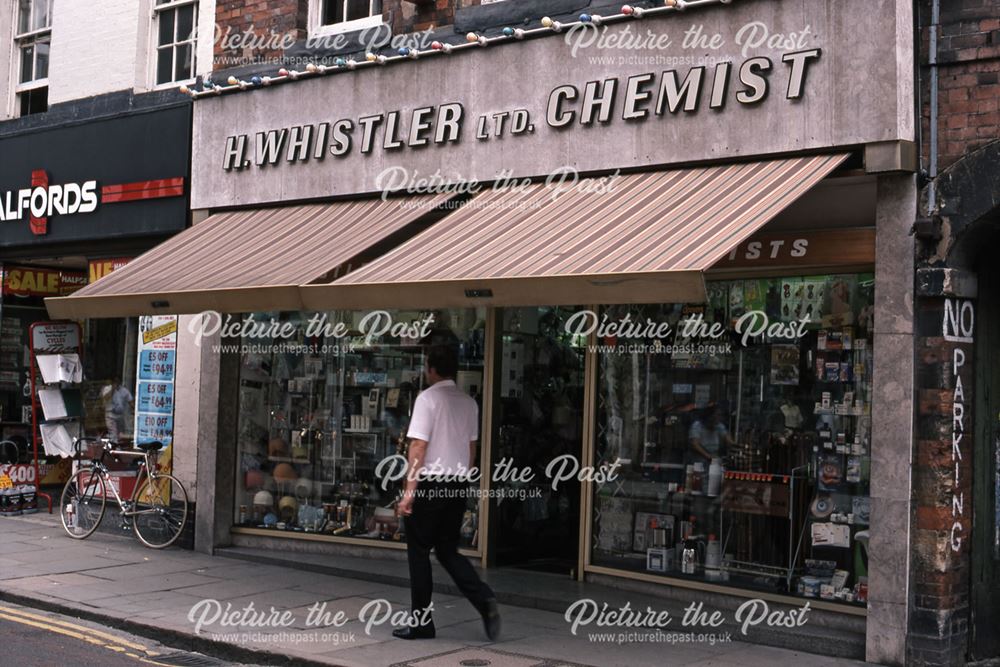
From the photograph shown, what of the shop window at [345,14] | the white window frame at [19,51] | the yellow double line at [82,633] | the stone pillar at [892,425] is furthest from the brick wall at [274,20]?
the yellow double line at [82,633]

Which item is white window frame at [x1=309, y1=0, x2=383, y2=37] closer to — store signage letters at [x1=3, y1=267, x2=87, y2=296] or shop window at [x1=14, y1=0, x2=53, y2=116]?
shop window at [x1=14, y1=0, x2=53, y2=116]

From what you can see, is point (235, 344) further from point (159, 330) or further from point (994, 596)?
point (994, 596)

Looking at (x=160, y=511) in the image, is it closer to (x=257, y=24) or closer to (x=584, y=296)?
(x=257, y=24)

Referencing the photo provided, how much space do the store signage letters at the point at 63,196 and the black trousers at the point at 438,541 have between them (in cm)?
605

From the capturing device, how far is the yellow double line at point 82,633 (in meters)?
7.56

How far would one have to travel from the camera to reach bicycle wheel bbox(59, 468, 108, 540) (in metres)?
12.1

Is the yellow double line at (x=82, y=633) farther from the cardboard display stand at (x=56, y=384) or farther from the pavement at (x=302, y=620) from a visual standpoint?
the cardboard display stand at (x=56, y=384)

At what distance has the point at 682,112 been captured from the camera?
8.53m

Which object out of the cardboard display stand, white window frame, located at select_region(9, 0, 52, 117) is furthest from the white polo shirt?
white window frame, located at select_region(9, 0, 52, 117)

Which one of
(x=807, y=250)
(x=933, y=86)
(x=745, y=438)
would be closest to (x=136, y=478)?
(x=745, y=438)

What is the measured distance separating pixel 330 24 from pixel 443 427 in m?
5.83

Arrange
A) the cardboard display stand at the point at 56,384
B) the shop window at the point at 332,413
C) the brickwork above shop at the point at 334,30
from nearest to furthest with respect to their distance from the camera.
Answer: the brickwork above shop at the point at 334,30 → the shop window at the point at 332,413 → the cardboard display stand at the point at 56,384

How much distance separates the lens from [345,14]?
37.8ft

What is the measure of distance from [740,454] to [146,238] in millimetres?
7181
